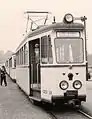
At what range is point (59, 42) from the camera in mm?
11859

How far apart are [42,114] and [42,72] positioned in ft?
4.81

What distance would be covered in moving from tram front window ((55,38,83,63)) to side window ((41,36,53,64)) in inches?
11.2

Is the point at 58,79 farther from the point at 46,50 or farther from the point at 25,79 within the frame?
the point at 25,79

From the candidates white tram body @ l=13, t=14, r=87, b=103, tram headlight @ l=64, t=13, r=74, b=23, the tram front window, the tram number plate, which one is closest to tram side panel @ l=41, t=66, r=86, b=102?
white tram body @ l=13, t=14, r=87, b=103

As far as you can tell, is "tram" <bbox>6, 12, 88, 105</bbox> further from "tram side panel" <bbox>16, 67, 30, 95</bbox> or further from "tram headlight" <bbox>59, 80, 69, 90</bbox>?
"tram side panel" <bbox>16, 67, 30, 95</bbox>

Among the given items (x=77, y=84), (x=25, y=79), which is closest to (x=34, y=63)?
(x=25, y=79)

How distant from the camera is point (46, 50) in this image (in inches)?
483

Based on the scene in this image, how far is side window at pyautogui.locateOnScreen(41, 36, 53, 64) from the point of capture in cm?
1195

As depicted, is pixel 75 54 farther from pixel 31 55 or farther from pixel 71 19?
pixel 31 55

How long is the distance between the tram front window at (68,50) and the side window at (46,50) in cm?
28

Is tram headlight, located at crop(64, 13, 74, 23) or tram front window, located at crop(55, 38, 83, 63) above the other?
tram headlight, located at crop(64, 13, 74, 23)

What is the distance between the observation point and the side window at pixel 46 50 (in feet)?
39.2

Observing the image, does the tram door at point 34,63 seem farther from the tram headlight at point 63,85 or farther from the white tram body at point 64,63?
the tram headlight at point 63,85

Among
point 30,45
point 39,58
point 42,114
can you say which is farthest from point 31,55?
point 42,114
